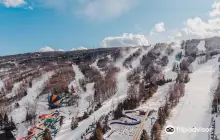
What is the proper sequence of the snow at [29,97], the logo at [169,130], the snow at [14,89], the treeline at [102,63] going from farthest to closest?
the treeline at [102,63], the snow at [14,89], the snow at [29,97], the logo at [169,130]

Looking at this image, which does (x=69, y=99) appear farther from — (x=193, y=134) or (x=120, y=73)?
(x=120, y=73)

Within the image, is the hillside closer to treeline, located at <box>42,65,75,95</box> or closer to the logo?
treeline, located at <box>42,65,75,95</box>

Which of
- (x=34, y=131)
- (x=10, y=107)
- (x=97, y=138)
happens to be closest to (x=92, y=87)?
(x=10, y=107)

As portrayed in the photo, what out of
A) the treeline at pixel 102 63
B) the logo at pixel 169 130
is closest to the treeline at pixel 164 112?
the logo at pixel 169 130

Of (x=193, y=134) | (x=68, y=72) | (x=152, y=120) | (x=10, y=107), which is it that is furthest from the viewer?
(x=68, y=72)

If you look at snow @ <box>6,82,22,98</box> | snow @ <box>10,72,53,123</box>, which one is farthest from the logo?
snow @ <box>6,82,22,98</box>

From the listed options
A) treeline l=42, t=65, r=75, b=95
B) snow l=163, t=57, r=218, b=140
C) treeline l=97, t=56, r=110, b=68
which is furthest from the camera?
treeline l=97, t=56, r=110, b=68

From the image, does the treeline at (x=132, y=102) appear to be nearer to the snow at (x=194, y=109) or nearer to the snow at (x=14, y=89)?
the snow at (x=194, y=109)

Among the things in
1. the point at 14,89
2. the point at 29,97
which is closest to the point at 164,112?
the point at 29,97

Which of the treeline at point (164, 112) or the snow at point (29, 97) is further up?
the treeline at point (164, 112)
